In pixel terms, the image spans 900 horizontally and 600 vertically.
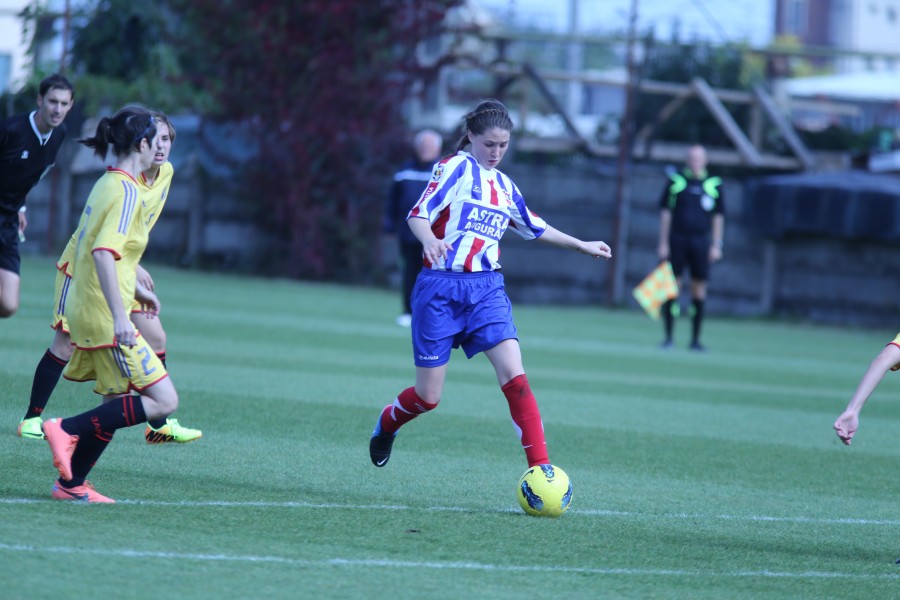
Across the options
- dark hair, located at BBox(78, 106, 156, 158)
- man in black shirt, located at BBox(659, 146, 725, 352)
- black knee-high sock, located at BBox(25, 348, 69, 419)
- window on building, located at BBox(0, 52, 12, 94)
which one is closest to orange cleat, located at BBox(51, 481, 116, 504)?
dark hair, located at BBox(78, 106, 156, 158)

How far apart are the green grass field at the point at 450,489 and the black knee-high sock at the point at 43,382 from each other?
211mm

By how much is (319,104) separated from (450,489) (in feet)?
52.0

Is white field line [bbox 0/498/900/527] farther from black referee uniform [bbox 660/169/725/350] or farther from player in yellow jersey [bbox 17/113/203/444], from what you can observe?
black referee uniform [bbox 660/169/725/350]

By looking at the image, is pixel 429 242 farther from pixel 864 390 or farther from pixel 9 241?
pixel 9 241

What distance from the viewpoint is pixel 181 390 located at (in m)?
9.32

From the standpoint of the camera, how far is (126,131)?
18.3 ft

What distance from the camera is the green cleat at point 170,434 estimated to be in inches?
280

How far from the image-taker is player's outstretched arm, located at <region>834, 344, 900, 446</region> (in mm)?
5184

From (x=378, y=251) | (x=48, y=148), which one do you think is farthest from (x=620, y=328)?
(x=48, y=148)

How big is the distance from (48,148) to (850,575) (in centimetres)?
558

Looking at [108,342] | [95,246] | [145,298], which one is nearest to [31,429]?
[145,298]

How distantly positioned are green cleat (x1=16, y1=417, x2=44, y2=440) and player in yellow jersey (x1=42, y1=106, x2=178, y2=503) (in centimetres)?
155

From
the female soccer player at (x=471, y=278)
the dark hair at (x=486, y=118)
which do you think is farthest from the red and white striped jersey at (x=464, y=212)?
the dark hair at (x=486, y=118)

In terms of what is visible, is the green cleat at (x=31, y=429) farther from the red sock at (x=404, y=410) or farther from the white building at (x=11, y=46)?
the white building at (x=11, y=46)
